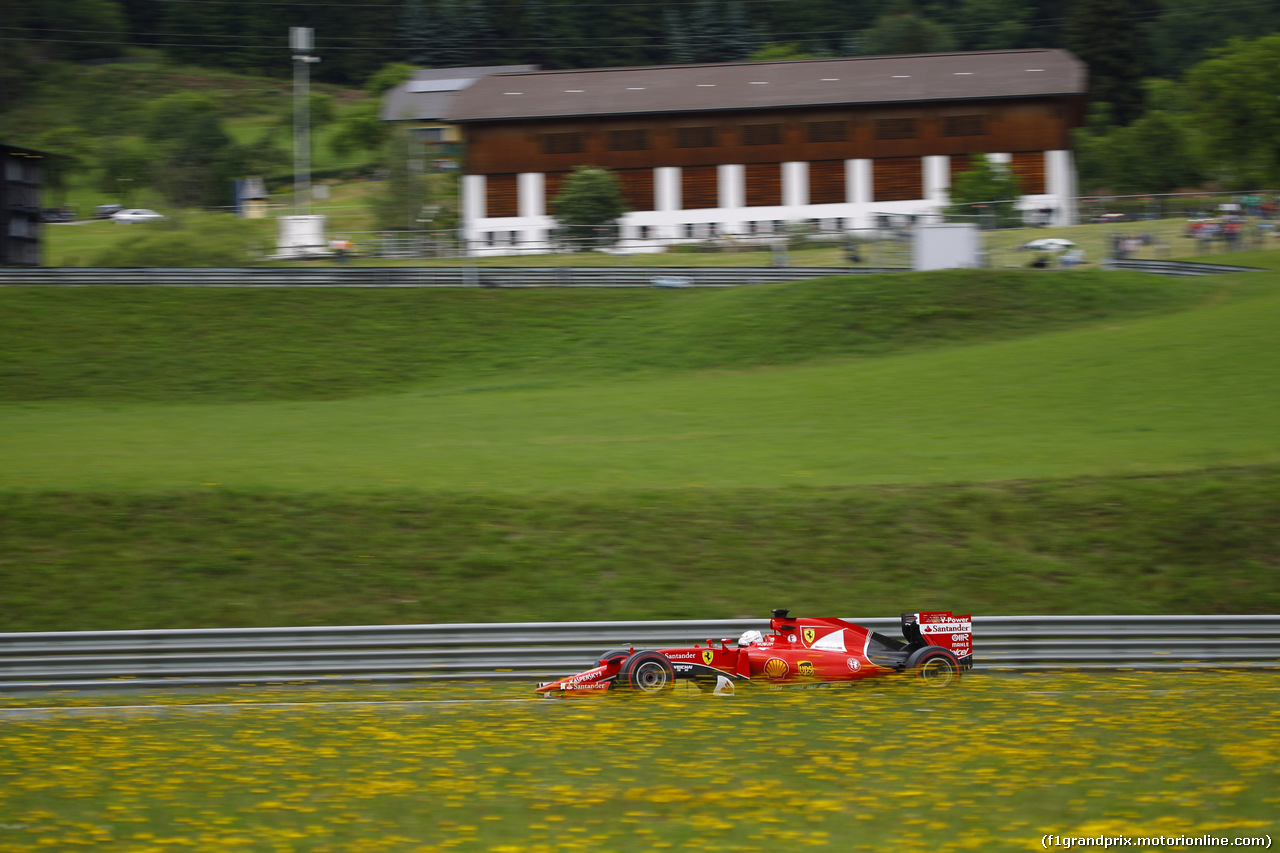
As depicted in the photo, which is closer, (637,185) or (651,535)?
(651,535)

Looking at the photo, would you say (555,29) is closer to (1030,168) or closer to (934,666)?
(1030,168)

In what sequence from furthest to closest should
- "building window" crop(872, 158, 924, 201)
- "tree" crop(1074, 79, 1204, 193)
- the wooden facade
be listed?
"tree" crop(1074, 79, 1204, 193) < "building window" crop(872, 158, 924, 201) < the wooden facade

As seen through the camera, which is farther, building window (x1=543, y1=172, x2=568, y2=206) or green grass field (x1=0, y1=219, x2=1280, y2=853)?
building window (x1=543, y1=172, x2=568, y2=206)

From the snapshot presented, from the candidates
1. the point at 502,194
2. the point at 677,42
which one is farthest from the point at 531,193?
the point at 677,42

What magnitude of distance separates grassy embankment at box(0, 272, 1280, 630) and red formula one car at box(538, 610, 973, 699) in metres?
1.99

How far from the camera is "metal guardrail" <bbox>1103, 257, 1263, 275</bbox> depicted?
115 ft

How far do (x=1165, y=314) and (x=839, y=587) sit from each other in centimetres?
2105

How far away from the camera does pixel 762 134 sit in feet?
224

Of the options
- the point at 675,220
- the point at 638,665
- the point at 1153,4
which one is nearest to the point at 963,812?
the point at 638,665

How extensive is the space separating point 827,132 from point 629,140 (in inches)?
451

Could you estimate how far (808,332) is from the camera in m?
30.5

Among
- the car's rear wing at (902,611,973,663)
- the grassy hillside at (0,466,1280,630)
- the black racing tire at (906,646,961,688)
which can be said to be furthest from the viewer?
the grassy hillside at (0,466,1280,630)

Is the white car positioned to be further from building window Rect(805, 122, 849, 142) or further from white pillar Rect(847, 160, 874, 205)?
white pillar Rect(847, 160, 874, 205)

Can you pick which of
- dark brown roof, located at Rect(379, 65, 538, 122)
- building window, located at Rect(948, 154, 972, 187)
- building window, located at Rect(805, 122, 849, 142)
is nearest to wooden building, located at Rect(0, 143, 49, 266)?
building window, located at Rect(805, 122, 849, 142)
